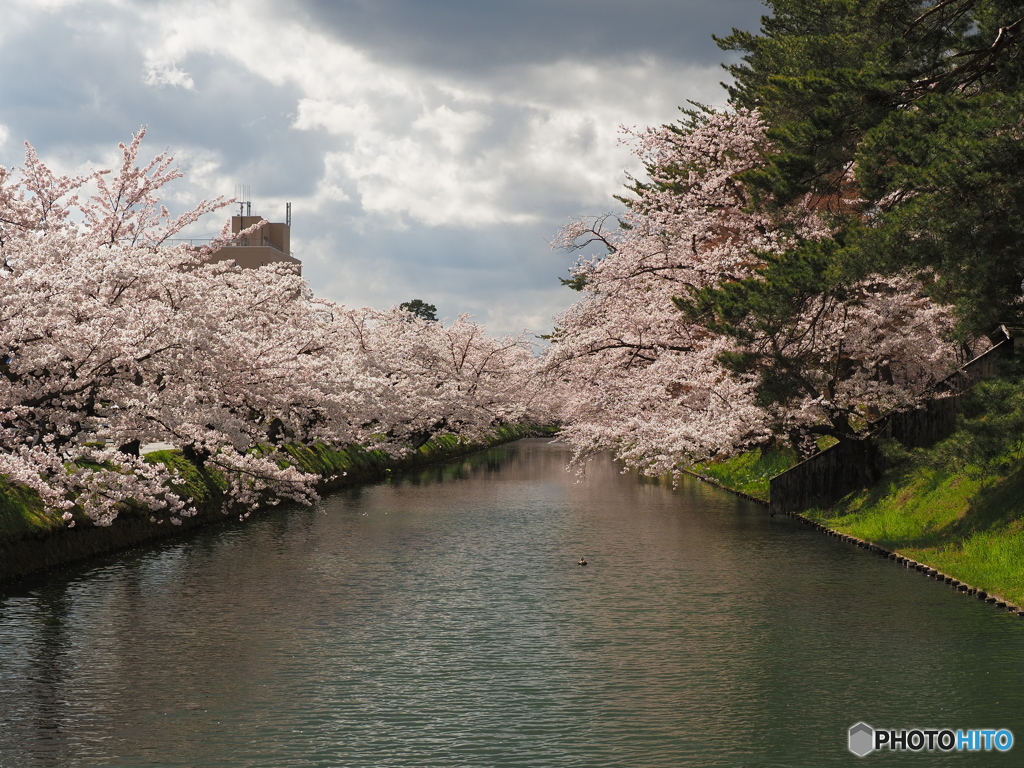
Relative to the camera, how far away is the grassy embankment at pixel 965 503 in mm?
18625

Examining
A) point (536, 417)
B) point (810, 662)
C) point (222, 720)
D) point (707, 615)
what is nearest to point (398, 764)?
point (222, 720)

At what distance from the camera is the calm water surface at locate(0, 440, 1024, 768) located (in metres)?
10.7

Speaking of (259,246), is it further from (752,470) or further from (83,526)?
(83,526)

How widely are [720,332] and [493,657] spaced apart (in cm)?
1301

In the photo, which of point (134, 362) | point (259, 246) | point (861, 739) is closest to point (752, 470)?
point (134, 362)

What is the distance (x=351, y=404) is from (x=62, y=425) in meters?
15.1

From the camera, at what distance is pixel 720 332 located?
25.0 metres

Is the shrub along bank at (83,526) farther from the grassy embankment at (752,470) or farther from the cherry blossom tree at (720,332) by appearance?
the grassy embankment at (752,470)

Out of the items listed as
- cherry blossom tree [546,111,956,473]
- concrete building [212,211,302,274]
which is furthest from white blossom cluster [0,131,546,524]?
concrete building [212,211,302,274]

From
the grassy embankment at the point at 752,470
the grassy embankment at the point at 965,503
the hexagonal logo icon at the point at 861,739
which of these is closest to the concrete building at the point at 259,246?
the grassy embankment at the point at 752,470

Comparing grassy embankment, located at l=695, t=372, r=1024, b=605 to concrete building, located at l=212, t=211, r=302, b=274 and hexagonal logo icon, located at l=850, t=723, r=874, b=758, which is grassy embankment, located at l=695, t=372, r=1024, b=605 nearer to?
hexagonal logo icon, located at l=850, t=723, r=874, b=758

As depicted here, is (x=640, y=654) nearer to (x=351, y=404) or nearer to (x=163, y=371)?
(x=163, y=371)

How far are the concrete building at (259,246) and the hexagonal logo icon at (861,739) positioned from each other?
4306 inches

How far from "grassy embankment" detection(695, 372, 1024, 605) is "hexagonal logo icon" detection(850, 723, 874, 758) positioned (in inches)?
286
